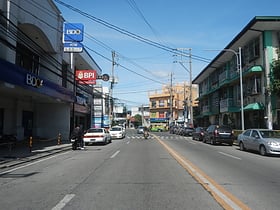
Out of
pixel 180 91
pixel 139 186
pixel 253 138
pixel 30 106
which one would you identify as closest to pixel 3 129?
pixel 30 106

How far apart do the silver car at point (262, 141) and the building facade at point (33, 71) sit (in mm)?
13631

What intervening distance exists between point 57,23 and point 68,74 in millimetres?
6936

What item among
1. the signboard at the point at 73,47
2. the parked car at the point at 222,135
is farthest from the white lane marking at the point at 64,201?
the signboard at the point at 73,47

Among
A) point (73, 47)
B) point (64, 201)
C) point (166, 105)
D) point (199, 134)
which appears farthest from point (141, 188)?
point (166, 105)

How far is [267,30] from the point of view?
3030 centimetres

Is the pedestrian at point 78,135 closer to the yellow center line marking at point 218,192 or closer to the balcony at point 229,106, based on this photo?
the yellow center line marking at point 218,192

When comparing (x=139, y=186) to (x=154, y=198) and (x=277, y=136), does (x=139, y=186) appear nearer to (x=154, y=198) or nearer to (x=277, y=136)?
(x=154, y=198)

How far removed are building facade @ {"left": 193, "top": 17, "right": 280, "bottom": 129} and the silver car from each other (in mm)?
8106

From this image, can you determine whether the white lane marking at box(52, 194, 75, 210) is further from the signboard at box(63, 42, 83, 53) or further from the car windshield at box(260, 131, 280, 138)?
the signboard at box(63, 42, 83, 53)

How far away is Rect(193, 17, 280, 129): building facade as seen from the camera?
2962 centimetres

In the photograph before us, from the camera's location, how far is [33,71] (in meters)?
29.3

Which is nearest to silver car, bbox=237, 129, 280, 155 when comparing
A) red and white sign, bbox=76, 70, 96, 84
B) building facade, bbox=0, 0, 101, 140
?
building facade, bbox=0, 0, 101, 140

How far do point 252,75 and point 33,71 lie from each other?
20783 mm

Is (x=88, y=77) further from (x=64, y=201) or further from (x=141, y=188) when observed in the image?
(x=64, y=201)
